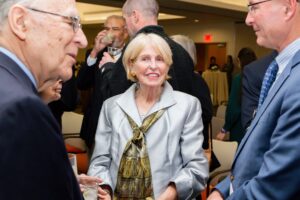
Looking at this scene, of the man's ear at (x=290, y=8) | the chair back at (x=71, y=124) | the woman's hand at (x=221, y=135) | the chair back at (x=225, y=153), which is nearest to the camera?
the man's ear at (x=290, y=8)

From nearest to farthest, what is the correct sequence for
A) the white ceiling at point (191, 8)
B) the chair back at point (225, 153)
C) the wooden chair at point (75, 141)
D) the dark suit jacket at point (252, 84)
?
1. the dark suit jacket at point (252, 84)
2. the chair back at point (225, 153)
3. the wooden chair at point (75, 141)
4. the white ceiling at point (191, 8)

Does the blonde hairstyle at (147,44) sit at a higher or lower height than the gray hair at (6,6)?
lower

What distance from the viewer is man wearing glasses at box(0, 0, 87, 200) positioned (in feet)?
2.56

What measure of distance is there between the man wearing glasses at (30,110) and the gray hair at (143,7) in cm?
151

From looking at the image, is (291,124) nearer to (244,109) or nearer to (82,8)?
(244,109)

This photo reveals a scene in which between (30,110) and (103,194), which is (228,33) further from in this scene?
(30,110)

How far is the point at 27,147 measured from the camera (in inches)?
31.2

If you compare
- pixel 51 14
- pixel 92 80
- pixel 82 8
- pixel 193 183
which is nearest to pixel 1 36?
pixel 51 14

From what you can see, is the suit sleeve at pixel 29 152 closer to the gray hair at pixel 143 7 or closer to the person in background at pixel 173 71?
the person in background at pixel 173 71

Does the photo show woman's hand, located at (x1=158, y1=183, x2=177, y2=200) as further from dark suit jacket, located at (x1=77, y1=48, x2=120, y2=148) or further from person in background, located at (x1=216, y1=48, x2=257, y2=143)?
person in background, located at (x1=216, y1=48, x2=257, y2=143)

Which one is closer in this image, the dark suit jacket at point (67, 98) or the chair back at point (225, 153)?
the dark suit jacket at point (67, 98)

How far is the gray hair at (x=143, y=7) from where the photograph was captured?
2572 millimetres

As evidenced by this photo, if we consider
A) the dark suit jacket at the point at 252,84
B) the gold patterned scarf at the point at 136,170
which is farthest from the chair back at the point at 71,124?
the gold patterned scarf at the point at 136,170

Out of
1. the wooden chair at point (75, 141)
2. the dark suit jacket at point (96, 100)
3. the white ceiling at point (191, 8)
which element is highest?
the white ceiling at point (191, 8)
